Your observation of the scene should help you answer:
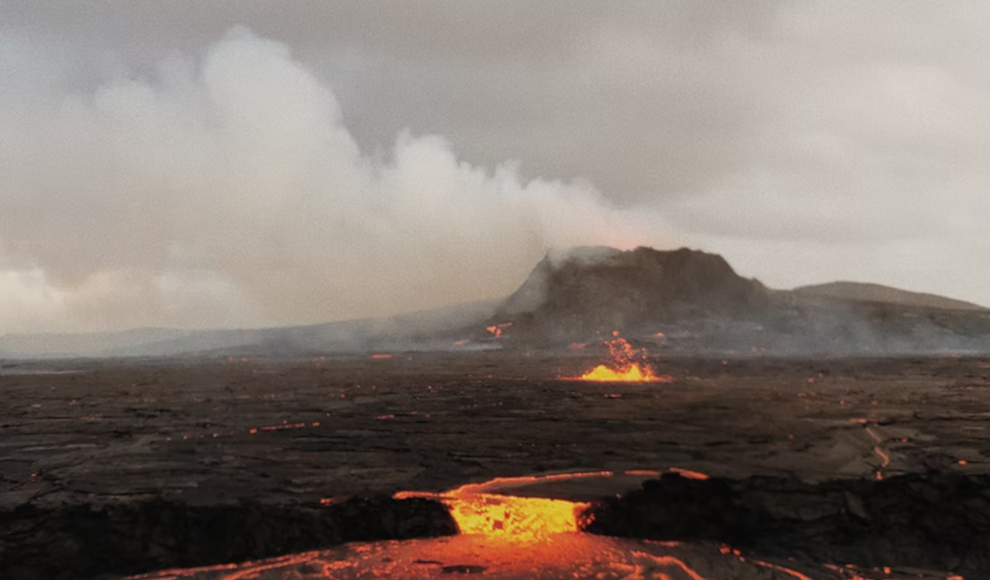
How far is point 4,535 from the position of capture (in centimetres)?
881

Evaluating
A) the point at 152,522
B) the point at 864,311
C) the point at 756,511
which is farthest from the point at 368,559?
the point at 864,311

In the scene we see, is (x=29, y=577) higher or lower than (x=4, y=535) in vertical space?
lower

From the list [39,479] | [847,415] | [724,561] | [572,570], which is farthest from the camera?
[847,415]

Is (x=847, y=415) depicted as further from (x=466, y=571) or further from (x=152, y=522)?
(x=152, y=522)

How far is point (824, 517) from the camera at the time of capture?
927cm

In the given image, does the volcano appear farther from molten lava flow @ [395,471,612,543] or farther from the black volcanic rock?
molten lava flow @ [395,471,612,543]

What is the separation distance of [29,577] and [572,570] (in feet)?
26.3

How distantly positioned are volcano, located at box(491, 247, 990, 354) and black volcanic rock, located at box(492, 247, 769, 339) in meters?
0.27

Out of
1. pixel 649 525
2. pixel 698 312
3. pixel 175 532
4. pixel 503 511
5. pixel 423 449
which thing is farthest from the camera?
pixel 698 312

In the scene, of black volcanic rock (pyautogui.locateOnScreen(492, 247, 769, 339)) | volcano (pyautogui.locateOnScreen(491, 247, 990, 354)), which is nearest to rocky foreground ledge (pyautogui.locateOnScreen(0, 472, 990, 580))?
volcano (pyautogui.locateOnScreen(491, 247, 990, 354))

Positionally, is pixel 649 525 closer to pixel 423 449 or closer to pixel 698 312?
pixel 423 449

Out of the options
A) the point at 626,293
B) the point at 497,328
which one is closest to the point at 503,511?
the point at 497,328

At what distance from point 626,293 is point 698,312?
19101 millimetres

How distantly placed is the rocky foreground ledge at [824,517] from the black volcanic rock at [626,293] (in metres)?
129
